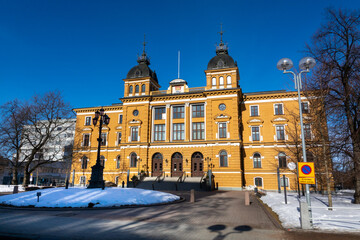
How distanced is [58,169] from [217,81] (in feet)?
201

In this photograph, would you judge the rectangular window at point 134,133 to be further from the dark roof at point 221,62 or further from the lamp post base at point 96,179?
the lamp post base at point 96,179

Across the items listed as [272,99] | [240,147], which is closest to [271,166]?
[240,147]

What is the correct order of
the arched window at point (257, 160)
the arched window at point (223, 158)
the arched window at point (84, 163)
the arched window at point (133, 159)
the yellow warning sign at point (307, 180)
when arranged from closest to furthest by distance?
the yellow warning sign at point (307, 180) → the arched window at point (223, 158) → the arched window at point (257, 160) → the arched window at point (133, 159) → the arched window at point (84, 163)

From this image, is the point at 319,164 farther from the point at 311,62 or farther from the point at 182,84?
the point at 182,84

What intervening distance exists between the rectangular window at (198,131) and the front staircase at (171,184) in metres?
6.92

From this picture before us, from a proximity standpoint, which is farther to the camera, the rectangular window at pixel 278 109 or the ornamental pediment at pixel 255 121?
the ornamental pediment at pixel 255 121

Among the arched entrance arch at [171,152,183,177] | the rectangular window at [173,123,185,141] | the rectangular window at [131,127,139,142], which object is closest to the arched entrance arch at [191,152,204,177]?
the arched entrance arch at [171,152,183,177]

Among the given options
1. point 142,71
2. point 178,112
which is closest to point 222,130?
point 178,112

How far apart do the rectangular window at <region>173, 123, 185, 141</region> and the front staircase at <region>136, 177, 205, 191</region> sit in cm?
709

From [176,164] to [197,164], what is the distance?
3375mm

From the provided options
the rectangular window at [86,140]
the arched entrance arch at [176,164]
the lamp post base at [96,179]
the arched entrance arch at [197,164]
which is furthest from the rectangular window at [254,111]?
the rectangular window at [86,140]

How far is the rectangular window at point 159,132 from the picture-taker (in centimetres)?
4031

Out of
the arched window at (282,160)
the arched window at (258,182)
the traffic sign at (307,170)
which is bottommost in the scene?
the arched window at (258,182)

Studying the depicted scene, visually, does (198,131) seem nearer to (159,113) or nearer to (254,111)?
(159,113)
